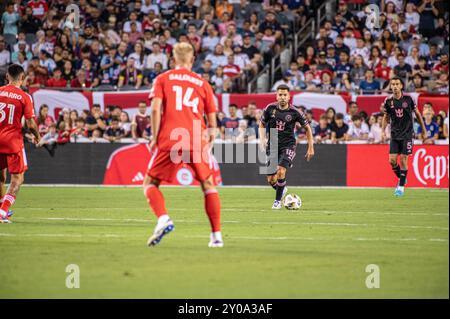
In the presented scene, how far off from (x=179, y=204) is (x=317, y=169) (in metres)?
7.66

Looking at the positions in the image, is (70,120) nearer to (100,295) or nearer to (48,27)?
(48,27)

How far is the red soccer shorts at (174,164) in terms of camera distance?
412 inches

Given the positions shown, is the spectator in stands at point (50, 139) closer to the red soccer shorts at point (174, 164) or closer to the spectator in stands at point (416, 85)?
the spectator in stands at point (416, 85)

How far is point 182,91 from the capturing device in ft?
34.7

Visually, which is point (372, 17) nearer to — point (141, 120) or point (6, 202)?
point (141, 120)

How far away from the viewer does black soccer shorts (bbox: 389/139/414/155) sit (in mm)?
20712

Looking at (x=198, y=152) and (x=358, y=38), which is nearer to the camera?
(x=198, y=152)

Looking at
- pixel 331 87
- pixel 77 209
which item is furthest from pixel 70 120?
pixel 77 209

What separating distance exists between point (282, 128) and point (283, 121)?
14cm

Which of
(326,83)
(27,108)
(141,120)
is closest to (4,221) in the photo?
(27,108)

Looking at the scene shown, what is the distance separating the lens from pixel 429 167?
24.5 metres

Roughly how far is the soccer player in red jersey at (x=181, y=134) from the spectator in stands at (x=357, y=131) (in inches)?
580

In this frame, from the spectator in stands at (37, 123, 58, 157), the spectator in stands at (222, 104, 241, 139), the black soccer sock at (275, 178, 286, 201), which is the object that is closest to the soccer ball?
the black soccer sock at (275, 178, 286, 201)

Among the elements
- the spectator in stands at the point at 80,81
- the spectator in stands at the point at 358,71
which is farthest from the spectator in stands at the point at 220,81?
the spectator in stands at the point at 80,81
